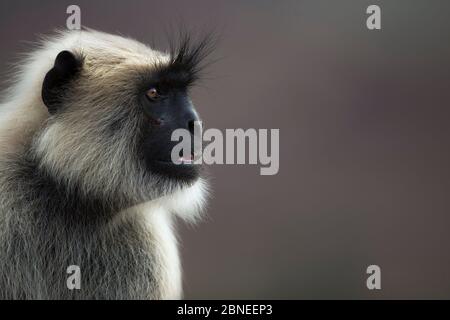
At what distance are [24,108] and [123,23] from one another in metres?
4.86

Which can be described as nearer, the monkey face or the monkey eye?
the monkey face

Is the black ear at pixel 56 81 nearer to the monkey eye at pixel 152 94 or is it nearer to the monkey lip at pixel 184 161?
the monkey eye at pixel 152 94

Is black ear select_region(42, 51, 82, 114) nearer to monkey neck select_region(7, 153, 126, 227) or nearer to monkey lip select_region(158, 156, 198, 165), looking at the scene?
monkey neck select_region(7, 153, 126, 227)

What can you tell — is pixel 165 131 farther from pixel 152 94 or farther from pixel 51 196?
pixel 51 196

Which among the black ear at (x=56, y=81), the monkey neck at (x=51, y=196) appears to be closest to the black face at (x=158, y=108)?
the black ear at (x=56, y=81)

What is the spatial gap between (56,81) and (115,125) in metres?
0.38

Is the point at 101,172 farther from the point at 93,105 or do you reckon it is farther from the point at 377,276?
the point at 377,276

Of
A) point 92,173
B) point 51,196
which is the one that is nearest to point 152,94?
point 92,173

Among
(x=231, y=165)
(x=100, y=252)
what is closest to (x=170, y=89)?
(x=100, y=252)

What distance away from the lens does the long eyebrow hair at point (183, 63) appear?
13.4ft

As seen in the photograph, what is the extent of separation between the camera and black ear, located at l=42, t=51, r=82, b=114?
390cm

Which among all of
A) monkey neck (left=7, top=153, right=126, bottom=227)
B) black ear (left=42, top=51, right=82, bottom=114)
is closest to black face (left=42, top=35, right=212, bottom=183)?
black ear (left=42, top=51, right=82, bottom=114)

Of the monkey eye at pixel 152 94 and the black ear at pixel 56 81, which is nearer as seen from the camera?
the black ear at pixel 56 81

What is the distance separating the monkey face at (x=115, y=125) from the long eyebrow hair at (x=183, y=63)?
13 millimetres
